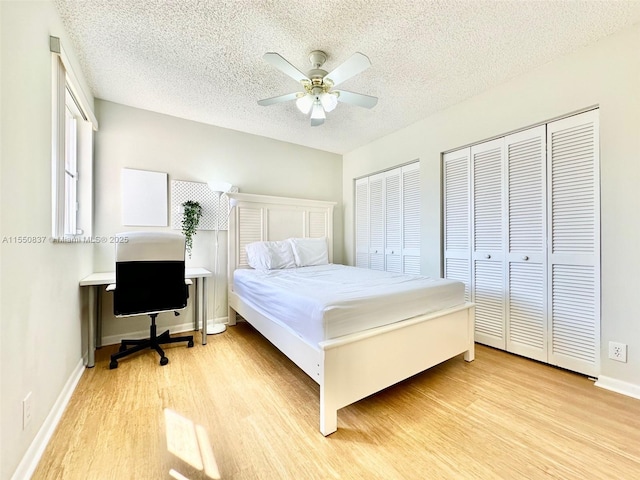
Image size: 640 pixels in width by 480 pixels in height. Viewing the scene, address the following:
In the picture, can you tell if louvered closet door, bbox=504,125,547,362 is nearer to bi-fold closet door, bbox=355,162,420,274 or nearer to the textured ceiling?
the textured ceiling

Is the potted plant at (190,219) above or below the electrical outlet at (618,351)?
above

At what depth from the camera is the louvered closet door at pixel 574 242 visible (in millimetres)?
2090

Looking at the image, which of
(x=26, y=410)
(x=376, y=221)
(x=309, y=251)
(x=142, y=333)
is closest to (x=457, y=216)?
(x=376, y=221)

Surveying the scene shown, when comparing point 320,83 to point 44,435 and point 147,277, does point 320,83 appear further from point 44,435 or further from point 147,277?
point 44,435

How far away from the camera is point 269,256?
11.1ft

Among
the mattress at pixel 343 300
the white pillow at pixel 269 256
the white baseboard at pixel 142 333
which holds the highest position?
the white pillow at pixel 269 256

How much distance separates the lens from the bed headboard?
11.6 feet

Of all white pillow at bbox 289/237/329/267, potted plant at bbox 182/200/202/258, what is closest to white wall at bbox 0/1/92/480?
potted plant at bbox 182/200/202/258

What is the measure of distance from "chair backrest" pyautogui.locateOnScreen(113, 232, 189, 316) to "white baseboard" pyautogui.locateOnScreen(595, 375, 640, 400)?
3.51 meters

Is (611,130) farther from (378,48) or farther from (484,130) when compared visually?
(378,48)

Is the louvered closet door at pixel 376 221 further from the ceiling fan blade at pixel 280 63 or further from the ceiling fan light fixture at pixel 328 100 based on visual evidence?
the ceiling fan blade at pixel 280 63

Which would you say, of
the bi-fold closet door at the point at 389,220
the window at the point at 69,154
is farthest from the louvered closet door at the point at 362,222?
the window at the point at 69,154

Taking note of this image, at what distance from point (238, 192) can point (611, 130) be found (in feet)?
12.1

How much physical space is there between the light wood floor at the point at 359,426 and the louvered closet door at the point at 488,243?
19.3 inches
